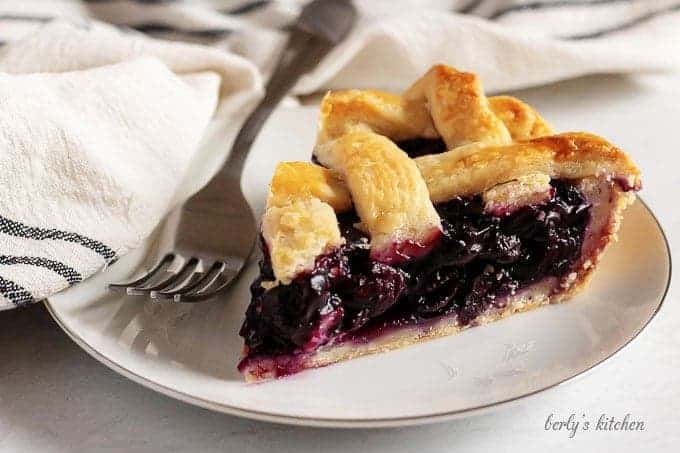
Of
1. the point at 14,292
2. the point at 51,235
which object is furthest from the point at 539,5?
the point at 14,292

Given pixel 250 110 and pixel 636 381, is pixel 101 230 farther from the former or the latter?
pixel 636 381

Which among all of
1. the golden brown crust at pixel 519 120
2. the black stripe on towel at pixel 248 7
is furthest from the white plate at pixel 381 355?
the black stripe on towel at pixel 248 7

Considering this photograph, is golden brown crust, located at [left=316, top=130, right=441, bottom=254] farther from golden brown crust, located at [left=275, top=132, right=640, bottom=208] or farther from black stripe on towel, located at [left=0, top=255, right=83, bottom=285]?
→ black stripe on towel, located at [left=0, top=255, right=83, bottom=285]

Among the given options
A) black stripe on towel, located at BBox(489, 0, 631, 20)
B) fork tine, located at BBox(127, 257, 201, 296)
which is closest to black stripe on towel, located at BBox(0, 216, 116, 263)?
fork tine, located at BBox(127, 257, 201, 296)

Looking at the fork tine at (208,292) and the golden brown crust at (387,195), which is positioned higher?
the golden brown crust at (387,195)

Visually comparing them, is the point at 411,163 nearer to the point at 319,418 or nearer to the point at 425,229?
the point at 425,229

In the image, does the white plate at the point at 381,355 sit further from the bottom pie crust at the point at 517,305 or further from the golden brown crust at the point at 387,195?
the golden brown crust at the point at 387,195

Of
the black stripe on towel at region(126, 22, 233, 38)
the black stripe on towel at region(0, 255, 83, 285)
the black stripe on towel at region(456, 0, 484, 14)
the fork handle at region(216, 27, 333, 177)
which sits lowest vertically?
the black stripe on towel at region(126, 22, 233, 38)
